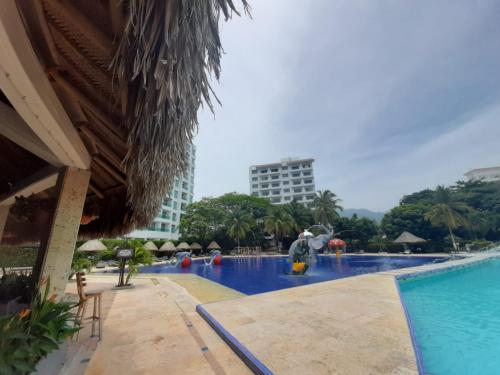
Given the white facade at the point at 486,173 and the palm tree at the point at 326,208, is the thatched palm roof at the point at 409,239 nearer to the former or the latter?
the palm tree at the point at 326,208

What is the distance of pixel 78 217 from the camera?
3201 mm

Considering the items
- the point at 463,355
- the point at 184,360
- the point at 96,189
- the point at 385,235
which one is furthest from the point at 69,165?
the point at 385,235

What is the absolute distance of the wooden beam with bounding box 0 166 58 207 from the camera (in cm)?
325

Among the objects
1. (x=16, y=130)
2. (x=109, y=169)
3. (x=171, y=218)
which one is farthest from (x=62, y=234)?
(x=171, y=218)

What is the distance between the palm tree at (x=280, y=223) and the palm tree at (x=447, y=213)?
47.0ft

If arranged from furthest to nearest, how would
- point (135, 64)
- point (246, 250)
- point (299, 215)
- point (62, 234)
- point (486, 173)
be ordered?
1. point (486, 173)
2. point (299, 215)
3. point (246, 250)
4. point (62, 234)
5. point (135, 64)

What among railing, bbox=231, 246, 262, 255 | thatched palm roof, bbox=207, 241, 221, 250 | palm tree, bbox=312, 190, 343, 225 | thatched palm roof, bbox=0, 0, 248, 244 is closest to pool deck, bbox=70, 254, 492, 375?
thatched palm roof, bbox=0, 0, 248, 244

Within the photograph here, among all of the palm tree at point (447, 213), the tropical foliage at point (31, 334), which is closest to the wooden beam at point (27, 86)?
the tropical foliage at point (31, 334)

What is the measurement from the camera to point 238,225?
2944cm

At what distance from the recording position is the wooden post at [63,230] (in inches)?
115

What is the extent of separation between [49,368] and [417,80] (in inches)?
504

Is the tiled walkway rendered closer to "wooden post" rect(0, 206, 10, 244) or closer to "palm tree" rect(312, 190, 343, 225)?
"wooden post" rect(0, 206, 10, 244)

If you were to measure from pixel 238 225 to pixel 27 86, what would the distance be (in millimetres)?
28453

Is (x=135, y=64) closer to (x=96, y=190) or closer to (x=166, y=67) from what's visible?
(x=166, y=67)
